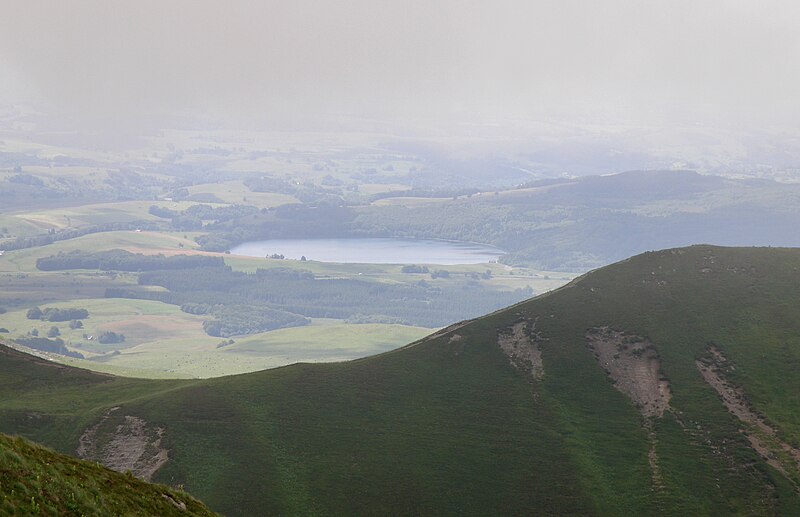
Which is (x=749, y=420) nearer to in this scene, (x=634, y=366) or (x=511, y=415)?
(x=634, y=366)

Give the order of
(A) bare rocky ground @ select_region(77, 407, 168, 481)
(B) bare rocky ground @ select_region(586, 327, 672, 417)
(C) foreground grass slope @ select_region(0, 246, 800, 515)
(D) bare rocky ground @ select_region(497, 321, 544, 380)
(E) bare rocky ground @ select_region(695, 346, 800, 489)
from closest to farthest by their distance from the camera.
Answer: (C) foreground grass slope @ select_region(0, 246, 800, 515), (A) bare rocky ground @ select_region(77, 407, 168, 481), (E) bare rocky ground @ select_region(695, 346, 800, 489), (B) bare rocky ground @ select_region(586, 327, 672, 417), (D) bare rocky ground @ select_region(497, 321, 544, 380)

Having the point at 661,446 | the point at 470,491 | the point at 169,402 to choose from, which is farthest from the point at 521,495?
the point at 169,402

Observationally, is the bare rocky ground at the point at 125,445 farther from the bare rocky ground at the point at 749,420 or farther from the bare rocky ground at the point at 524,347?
the bare rocky ground at the point at 749,420

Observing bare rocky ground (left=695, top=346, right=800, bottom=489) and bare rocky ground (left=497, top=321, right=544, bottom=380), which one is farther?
bare rocky ground (left=497, top=321, right=544, bottom=380)

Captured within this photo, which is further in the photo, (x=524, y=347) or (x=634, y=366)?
(x=524, y=347)

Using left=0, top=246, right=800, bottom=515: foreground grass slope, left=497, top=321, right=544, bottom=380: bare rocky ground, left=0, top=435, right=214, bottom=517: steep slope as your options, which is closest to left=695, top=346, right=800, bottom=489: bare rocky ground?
left=0, top=246, right=800, bottom=515: foreground grass slope

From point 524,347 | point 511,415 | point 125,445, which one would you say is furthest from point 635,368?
point 125,445

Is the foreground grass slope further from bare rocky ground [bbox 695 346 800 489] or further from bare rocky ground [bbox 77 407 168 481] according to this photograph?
bare rocky ground [bbox 77 407 168 481]
